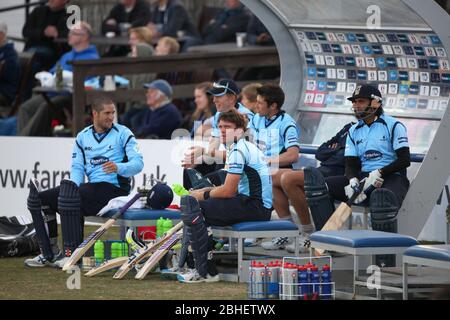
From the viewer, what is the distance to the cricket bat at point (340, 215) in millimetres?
12219

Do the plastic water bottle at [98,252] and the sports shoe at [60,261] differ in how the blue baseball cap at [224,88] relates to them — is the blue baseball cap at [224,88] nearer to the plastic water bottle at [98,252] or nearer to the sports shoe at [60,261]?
the plastic water bottle at [98,252]

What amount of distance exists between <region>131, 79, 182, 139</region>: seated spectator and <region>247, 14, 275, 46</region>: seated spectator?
2118 millimetres

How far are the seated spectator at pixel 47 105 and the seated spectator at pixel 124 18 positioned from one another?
122 cm

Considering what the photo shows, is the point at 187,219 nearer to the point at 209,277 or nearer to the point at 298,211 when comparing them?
the point at 209,277

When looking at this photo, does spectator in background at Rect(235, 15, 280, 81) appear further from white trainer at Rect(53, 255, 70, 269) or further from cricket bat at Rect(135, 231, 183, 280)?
cricket bat at Rect(135, 231, 183, 280)

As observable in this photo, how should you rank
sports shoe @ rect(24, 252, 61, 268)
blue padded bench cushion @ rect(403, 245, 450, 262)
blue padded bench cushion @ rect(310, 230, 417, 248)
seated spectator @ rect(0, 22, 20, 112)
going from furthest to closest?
seated spectator @ rect(0, 22, 20, 112) → sports shoe @ rect(24, 252, 61, 268) → blue padded bench cushion @ rect(310, 230, 417, 248) → blue padded bench cushion @ rect(403, 245, 450, 262)

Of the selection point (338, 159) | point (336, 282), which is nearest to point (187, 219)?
Result: point (336, 282)

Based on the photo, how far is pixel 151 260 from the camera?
1233 centimetres

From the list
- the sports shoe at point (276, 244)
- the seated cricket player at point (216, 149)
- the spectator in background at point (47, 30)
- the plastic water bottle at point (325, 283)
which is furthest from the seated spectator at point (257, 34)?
the plastic water bottle at point (325, 283)

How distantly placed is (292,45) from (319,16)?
68cm

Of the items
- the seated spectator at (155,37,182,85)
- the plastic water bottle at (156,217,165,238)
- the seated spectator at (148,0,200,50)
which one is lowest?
the plastic water bottle at (156,217,165,238)

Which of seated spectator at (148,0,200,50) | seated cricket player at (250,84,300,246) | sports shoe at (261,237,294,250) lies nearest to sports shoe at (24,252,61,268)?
sports shoe at (261,237,294,250)

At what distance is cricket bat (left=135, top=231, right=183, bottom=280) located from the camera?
12.3 meters

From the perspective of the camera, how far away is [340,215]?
1226 centimetres
